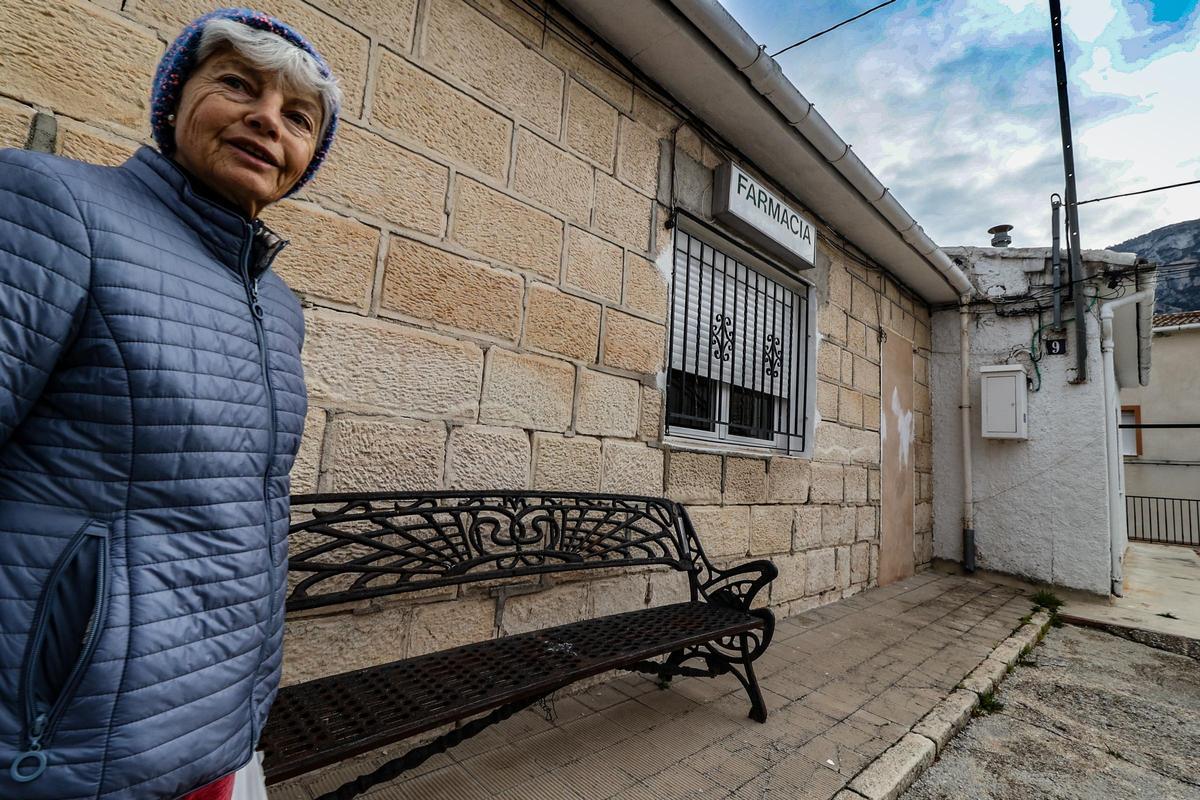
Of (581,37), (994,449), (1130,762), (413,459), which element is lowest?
(1130,762)

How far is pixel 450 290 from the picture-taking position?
209 cm

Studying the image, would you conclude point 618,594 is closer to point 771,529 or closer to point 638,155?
point 771,529

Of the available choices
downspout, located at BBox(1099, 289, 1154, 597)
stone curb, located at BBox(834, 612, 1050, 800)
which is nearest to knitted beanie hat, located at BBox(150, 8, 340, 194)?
stone curb, located at BBox(834, 612, 1050, 800)

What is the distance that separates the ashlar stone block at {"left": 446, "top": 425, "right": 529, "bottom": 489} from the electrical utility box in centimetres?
580

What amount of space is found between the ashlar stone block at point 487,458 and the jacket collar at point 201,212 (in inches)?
47.5

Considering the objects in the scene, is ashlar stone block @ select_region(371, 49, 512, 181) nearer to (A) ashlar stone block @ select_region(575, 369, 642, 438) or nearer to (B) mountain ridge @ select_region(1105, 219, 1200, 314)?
(A) ashlar stone block @ select_region(575, 369, 642, 438)

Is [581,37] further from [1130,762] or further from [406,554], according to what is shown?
[1130,762]

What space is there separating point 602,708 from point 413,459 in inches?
54.3

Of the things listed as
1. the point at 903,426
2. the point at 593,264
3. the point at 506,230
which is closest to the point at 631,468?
the point at 593,264

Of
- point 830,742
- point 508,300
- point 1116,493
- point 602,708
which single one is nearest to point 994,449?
point 1116,493

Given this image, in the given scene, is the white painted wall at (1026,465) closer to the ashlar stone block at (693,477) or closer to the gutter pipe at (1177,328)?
the ashlar stone block at (693,477)

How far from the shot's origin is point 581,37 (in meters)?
2.63

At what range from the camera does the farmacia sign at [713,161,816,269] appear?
3361 millimetres

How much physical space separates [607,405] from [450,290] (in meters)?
0.96
